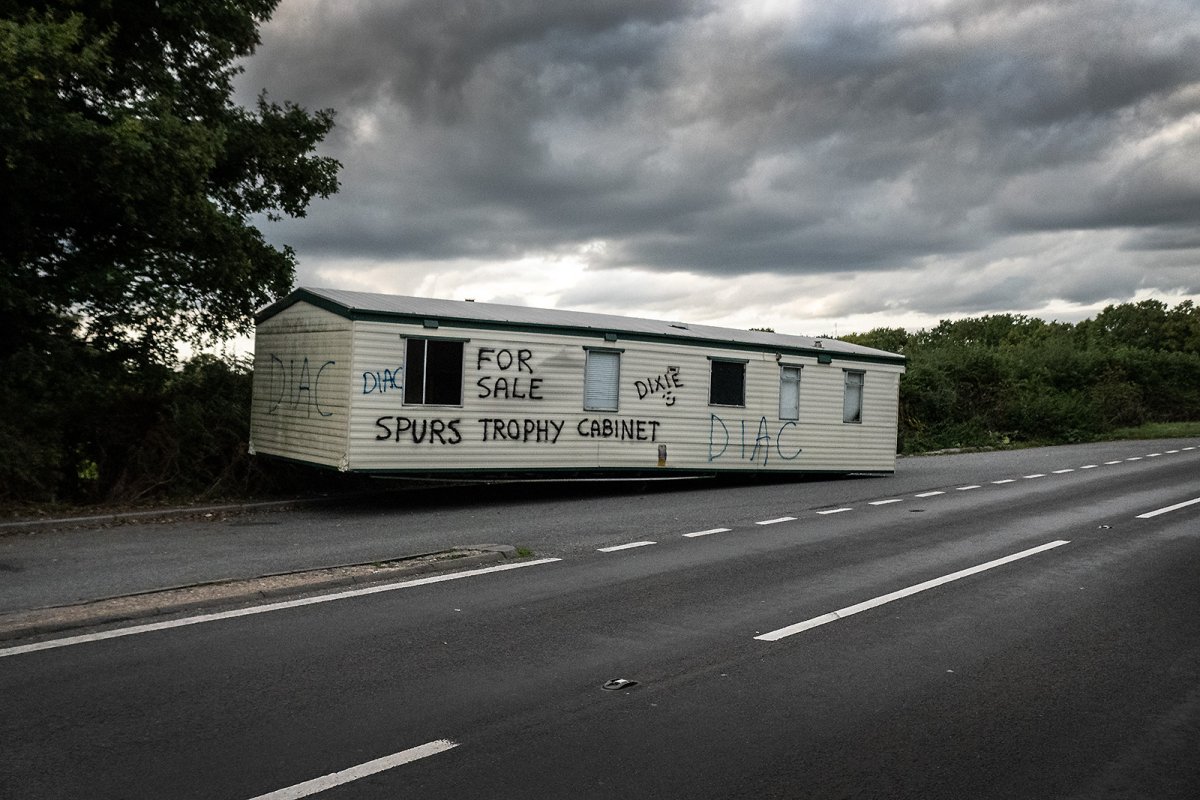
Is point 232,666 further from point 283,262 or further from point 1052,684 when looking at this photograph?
point 283,262

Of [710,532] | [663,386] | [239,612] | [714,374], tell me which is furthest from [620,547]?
[714,374]

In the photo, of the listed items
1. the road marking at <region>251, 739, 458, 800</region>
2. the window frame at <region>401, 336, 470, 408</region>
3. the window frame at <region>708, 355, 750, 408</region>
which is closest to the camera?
the road marking at <region>251, 739, 458, 800</region>

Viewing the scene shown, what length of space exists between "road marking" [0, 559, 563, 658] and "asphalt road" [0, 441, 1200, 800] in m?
0.06

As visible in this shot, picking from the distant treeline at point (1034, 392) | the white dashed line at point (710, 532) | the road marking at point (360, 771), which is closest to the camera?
the road marking at point (360, 771)

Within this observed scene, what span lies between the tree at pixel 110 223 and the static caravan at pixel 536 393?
168 centimetres

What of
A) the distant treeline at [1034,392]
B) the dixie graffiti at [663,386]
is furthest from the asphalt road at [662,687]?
the distant treeline at [1034,392]

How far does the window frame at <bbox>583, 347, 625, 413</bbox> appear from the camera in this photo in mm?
16812

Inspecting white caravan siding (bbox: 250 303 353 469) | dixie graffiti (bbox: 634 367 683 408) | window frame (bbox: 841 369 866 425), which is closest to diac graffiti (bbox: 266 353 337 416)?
white caravan siding (bbox: 250 303 353 469)

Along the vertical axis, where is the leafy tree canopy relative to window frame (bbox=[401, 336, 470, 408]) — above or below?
above

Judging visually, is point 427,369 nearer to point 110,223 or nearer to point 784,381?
point 110,223

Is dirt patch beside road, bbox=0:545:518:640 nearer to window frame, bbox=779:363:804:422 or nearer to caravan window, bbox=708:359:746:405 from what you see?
caravan window, bbox=708:359:746:405

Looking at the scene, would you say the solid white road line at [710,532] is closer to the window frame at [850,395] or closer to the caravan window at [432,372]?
the caravan window at [432,372]

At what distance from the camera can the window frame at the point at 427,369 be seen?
14.8 m

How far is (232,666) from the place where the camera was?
6.36 m
